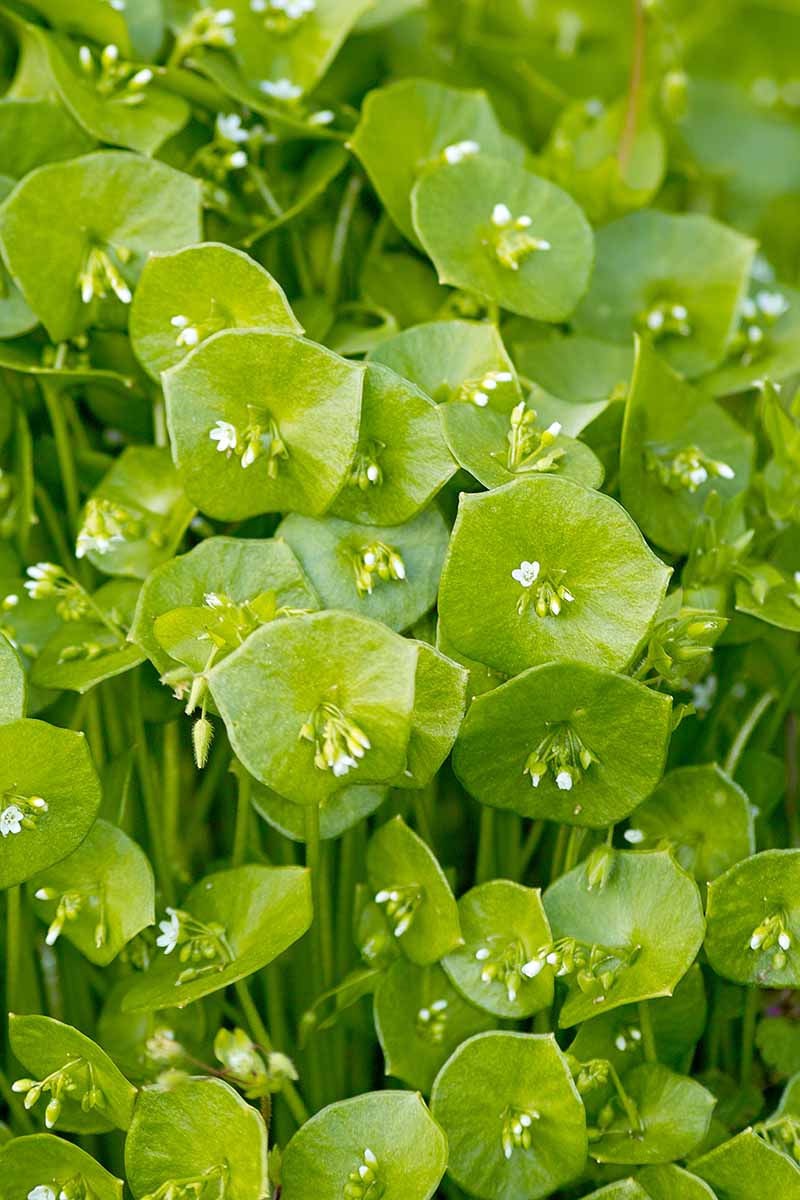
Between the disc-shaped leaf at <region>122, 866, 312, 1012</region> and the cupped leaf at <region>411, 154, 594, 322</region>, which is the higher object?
the cupped leaf at <region>411, 154, 594, 322</region>

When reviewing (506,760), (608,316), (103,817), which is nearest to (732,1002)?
(506,760)

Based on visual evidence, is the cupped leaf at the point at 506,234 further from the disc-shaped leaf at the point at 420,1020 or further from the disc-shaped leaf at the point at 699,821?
the disc-shaped leaf at the point at 420,1020

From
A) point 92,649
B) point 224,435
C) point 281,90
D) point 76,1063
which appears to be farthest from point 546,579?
point 281,90

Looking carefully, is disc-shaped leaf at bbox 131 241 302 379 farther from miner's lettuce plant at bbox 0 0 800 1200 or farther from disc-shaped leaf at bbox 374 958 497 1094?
disc-shaped leaf at bbox 374 958 497 1094

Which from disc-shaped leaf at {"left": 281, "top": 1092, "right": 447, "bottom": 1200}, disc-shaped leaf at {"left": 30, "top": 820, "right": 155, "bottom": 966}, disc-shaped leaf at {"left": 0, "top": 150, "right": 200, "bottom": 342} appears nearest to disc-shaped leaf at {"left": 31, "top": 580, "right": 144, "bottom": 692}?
disc-shaped leaf at {"left": 30, "top": 820, "right": 155, "bottom": 966}

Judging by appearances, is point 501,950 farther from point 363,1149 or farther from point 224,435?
point 224,435
